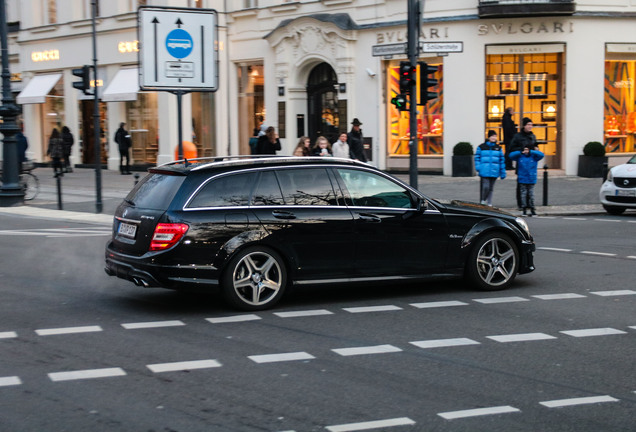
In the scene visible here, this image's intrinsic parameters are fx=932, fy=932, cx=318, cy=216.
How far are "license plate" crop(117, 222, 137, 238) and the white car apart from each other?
12.8 m

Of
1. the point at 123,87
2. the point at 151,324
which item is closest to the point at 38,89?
the point at 123,87

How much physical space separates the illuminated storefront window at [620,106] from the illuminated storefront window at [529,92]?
1529 mm

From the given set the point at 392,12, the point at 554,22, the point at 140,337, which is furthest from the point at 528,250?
the point at 392,12

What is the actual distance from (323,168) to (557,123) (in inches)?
771

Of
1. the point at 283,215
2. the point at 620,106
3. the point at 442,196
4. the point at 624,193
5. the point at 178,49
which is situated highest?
the point at 178,49

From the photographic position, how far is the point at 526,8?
25953mm

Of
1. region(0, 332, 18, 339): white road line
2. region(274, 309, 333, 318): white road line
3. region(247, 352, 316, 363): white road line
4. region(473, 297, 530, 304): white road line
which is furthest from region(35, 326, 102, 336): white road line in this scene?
region(473, 297, 530, 304): white road line

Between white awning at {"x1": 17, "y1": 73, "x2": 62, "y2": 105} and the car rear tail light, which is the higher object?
white awning at {"x1": 17, "y1": 73, "x2": 62, "y2": 105}

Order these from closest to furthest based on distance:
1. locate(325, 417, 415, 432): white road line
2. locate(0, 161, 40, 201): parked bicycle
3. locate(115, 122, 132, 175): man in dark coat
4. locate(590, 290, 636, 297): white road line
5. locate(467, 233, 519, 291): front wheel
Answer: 1. locate(325, 417, 415, 432): white road line
2. locate(590, 290, 636, 297): white road line
3. locate(467, 233, 519, 291): front wheel
4. locate(0, 161, 40, 201): parked bicycle
5. locate(115, 122, 132, 175): man in dark coat

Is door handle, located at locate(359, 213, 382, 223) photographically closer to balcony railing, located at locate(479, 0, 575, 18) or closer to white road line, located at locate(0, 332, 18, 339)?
white road line, located at locate(0, 332, 18, 339)

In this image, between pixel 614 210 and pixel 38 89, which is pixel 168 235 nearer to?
pixel 614 210

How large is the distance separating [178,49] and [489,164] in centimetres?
688

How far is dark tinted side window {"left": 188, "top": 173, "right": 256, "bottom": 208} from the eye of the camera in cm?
884

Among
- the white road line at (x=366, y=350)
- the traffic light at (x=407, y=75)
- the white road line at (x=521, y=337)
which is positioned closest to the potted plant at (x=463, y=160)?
the traffic light at (x=407, y=75)
